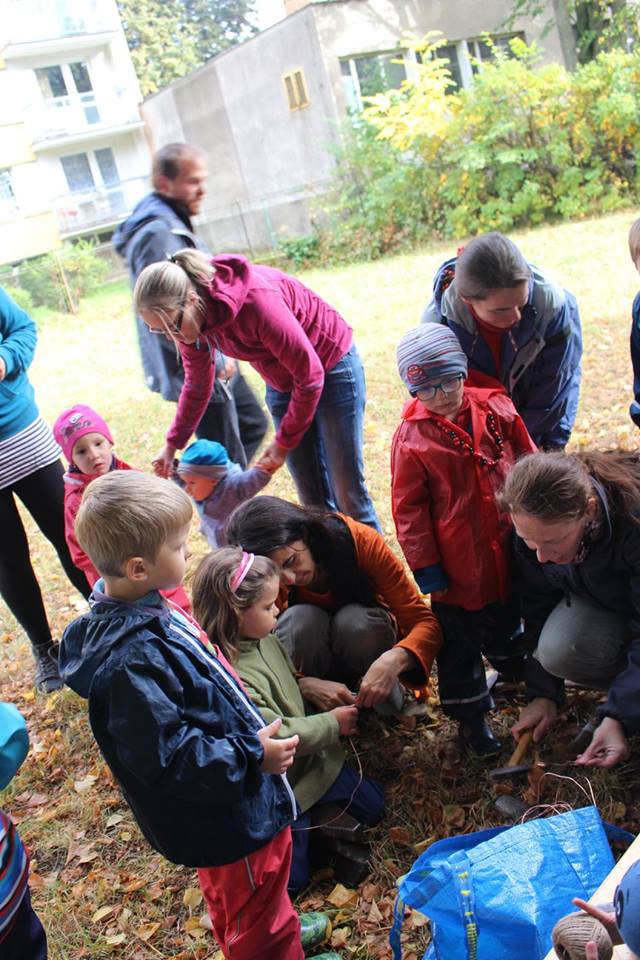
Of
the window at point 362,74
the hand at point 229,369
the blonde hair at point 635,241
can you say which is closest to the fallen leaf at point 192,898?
the hand at point 229,369

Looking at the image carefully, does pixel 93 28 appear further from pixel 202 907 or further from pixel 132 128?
pixel 202 907

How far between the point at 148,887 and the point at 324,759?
709mm

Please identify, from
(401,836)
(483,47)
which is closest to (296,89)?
(483,47)

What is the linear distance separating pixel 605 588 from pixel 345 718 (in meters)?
0.81

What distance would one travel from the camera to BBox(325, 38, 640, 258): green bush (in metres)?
11.3

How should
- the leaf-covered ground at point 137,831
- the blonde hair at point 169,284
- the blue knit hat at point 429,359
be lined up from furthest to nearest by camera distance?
the blonde hair at point 169,284 < the blue knit hat at point 429,359 < the leaf-covered ground at point 137,831

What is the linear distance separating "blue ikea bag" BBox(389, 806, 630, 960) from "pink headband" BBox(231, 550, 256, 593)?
0.81m

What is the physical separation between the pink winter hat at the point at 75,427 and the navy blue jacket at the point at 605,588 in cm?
165

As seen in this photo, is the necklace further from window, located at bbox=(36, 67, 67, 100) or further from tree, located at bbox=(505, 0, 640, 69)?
window, located at bbox=(36, 67, 67, 100)

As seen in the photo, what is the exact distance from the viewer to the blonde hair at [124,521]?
168cm

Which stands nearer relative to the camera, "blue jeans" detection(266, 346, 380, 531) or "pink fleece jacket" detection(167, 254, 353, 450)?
"pink fleece jacket" detection(167, 254, 353, 450)

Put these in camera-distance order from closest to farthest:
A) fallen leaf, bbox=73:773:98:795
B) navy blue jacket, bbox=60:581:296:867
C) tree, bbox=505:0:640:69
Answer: navy blue jacket, bbox=60:581:296:867 → fallen leaf, bbox=73:773:98:795 → tree, bbox=505:0:640:69

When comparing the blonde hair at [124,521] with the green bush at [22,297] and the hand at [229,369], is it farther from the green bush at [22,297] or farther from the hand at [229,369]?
the green bush at [22,297]

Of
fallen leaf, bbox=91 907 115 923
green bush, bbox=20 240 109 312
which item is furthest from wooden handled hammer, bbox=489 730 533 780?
green bush, bbox=20 240 109 312
